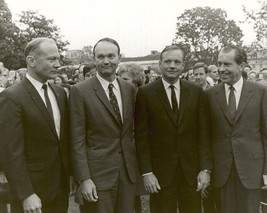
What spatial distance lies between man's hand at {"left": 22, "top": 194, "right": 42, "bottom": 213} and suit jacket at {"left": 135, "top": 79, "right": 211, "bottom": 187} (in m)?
1.28

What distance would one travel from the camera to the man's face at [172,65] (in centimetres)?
462

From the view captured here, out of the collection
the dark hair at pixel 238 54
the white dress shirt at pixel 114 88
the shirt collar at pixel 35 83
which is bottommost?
the white dress shirt at pixel 114 88

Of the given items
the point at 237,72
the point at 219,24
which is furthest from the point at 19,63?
the point at 237,72

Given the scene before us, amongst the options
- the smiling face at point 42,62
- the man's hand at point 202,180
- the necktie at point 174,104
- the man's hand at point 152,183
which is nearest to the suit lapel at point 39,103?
the smiling face at point 42,62

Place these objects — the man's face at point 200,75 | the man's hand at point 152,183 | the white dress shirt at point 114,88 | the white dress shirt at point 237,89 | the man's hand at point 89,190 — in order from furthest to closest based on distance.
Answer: the man's face at point 200,75 → the white dress shirt at point 237,89 → the man's hand at point 152,183 → the white dress shirt at point 114,88 → the man's hand at point 89,190

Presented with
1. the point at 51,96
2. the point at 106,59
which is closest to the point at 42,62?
the point at 51,96

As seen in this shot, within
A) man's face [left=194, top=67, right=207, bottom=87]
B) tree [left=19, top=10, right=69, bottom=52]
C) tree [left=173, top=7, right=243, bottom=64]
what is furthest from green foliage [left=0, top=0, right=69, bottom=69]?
man's face [left=194, top=67, right=207, bottom=87]

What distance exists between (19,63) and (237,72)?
43.6 meters

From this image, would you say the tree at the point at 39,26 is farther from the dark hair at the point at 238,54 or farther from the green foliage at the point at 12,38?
the dark hair at the point at 238,54

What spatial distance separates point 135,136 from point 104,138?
0.45m

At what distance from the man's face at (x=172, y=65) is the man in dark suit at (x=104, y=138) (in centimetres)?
55

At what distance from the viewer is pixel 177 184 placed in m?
4.65

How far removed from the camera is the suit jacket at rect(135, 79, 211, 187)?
181 inches

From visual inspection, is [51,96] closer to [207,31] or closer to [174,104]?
[174,104]
